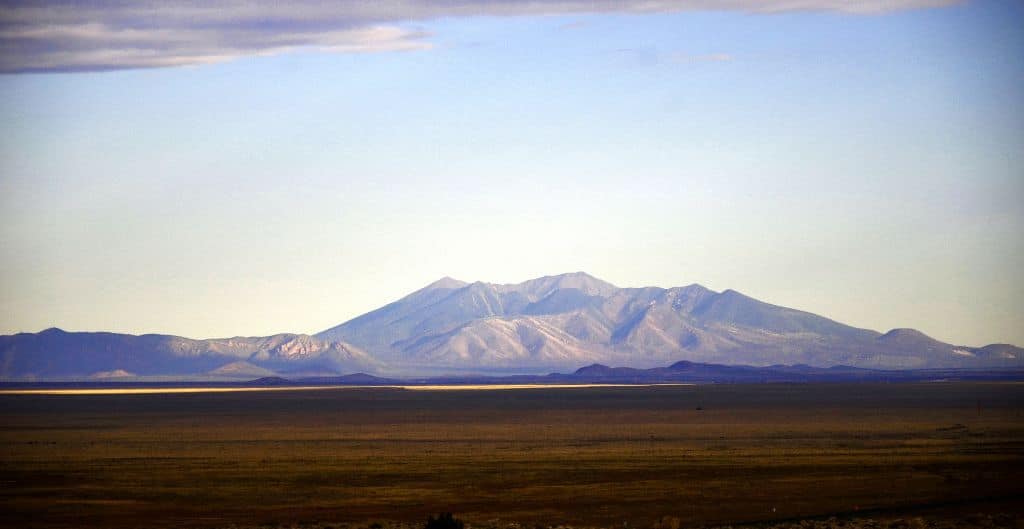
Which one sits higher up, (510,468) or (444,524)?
(510,468)

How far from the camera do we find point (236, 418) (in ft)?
340

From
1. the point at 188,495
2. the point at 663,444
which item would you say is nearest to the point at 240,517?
the point at 188,495

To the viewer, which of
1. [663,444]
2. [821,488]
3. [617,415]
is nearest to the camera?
[821,488]

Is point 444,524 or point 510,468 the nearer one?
point 444,524

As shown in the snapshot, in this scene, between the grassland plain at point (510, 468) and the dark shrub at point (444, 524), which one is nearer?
the dark shrub at point (444, 524)

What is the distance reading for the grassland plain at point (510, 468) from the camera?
145ft

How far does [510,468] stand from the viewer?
57.1m

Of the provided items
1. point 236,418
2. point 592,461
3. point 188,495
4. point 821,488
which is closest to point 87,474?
point 188,495

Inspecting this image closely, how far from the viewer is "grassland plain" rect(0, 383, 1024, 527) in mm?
44281

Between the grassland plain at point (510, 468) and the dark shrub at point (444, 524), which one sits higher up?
the grassland plain at point (510, 468)

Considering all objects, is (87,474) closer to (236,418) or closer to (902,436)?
(902,436)

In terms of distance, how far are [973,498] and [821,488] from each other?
5.50 metres

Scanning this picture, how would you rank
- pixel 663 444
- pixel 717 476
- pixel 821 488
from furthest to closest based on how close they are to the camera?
pixel 663 444
pixel 717 476
pixel 821 488

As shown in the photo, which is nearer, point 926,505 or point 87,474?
point 926,505
